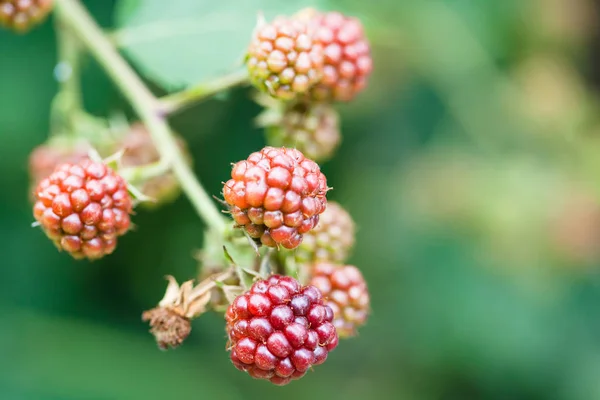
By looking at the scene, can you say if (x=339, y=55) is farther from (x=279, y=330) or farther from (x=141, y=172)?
(x=279, y=330)

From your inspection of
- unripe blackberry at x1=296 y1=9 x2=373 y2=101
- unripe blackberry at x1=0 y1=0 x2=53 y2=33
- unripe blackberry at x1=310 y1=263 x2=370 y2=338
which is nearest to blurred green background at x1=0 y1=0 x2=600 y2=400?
unripe blackberry at x1=0 y1=0 x2=53 y2=33

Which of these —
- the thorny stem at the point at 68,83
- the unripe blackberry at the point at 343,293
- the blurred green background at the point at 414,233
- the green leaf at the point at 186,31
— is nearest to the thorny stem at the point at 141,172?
the green leaf at the point at 186,31

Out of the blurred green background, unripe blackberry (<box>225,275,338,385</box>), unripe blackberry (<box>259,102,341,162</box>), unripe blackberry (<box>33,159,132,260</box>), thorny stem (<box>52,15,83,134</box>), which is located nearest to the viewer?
unripe blackberry (<box>225,275,338,385</box>)

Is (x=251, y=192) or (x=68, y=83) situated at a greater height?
(x=68, y=83)

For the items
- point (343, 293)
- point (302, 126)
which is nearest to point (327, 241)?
point (343, 293)

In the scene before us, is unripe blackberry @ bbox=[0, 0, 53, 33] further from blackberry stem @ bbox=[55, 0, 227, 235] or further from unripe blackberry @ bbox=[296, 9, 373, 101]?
unripe blackberry @ bbox=[296, 9, 373, 101]
